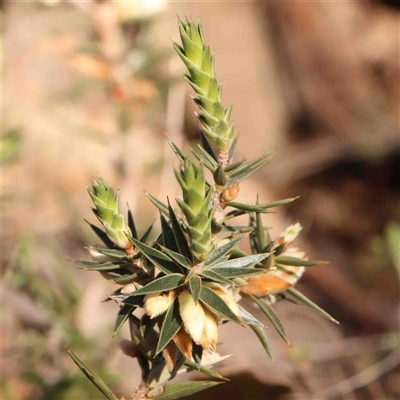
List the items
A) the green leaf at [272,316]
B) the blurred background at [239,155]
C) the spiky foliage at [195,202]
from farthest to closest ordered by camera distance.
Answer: the blurred background at [239,155] < the green leaf at [272,316] < the spiky foliage at [195,202]

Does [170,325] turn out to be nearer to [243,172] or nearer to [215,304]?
[215,304]

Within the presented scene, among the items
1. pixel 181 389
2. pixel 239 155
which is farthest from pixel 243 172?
pixel 239 155

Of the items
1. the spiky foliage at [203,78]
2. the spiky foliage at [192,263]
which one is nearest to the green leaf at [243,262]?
the spiky foliage at [192,263]

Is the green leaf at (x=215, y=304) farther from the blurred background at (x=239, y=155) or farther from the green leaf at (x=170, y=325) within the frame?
the blurred background at (x=239, y=155)

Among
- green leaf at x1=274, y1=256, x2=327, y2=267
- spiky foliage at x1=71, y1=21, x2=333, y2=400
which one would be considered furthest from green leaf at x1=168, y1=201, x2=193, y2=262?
green leaf at x1=274, y1=256, x2=327, y2=267

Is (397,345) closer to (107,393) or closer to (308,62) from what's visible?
(107,393)

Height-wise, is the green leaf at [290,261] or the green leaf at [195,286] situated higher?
the green leaf at [195,286]

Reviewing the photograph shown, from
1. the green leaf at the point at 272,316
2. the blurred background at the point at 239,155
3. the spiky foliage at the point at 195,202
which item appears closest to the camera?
the spiky foliage at the point at 195,202

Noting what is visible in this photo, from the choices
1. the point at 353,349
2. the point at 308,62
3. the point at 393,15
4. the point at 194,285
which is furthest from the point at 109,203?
the point at 393,15
